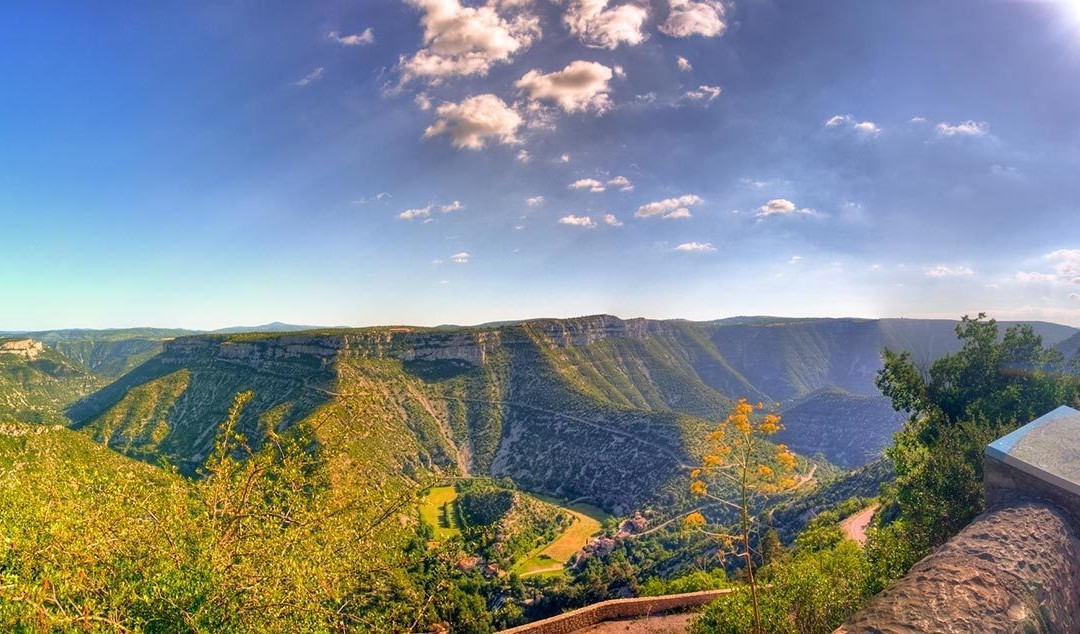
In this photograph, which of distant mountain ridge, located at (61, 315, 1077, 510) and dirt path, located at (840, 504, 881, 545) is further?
distant mountain ridge, located at (61, 315, 1077, 510)

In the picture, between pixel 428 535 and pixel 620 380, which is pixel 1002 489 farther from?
pixel 620 380

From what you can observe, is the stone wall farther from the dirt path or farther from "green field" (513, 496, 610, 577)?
"green field" (513, 496, 610, 577)

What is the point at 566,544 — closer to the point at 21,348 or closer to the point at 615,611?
the point at 615,611

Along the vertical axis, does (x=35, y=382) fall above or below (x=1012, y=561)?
below

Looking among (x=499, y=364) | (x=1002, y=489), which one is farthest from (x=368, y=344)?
(x=1002, y=489)

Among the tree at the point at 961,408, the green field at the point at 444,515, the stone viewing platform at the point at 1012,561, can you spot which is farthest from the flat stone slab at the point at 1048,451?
the green field at the point at 444,515

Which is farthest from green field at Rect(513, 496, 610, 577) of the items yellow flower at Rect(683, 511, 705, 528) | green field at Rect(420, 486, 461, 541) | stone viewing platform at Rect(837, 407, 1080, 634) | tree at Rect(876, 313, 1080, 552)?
stone viewing platform at Rect(837, 407, 1080, 634)

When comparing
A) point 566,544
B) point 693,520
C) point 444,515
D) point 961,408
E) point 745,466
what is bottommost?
point 566,544

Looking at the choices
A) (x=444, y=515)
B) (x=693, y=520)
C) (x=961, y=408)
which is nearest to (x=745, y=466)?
(x=693, y=520)
